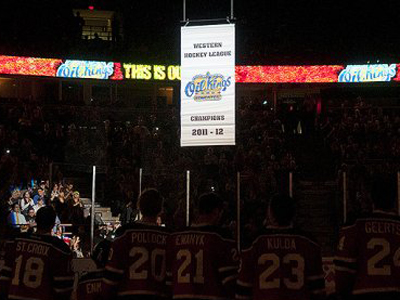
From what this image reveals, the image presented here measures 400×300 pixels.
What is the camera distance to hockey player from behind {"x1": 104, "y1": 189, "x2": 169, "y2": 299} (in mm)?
6398

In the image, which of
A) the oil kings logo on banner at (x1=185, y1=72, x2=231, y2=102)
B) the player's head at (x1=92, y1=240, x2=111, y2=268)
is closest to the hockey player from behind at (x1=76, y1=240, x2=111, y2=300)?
the player's head at (x1=92, y1=240, x2=111, y2=268)

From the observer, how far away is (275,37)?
33781mm

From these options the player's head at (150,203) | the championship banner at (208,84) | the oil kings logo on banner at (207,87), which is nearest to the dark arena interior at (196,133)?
Answer: the player's head at (150,203)

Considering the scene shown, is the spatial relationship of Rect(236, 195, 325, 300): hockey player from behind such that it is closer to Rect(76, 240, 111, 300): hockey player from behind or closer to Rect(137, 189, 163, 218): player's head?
Rect(137, 189, 163, 218): player's head

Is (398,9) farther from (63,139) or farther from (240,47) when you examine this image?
(63,139)

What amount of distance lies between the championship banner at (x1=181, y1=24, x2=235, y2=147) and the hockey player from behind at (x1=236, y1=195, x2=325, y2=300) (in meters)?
5.68

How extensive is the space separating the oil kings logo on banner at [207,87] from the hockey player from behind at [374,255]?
19.0 ft

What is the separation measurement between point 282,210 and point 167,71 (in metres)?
24.4

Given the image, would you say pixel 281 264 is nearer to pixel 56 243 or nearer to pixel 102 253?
pixel 102 253

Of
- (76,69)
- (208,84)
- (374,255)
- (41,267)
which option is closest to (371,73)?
(76,69)

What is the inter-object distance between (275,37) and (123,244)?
28305mm

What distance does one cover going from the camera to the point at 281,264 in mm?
6070

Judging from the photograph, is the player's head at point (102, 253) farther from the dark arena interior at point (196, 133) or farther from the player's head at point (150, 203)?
the player's head at point (150, 203)

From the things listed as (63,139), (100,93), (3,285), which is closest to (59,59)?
(100,93)
